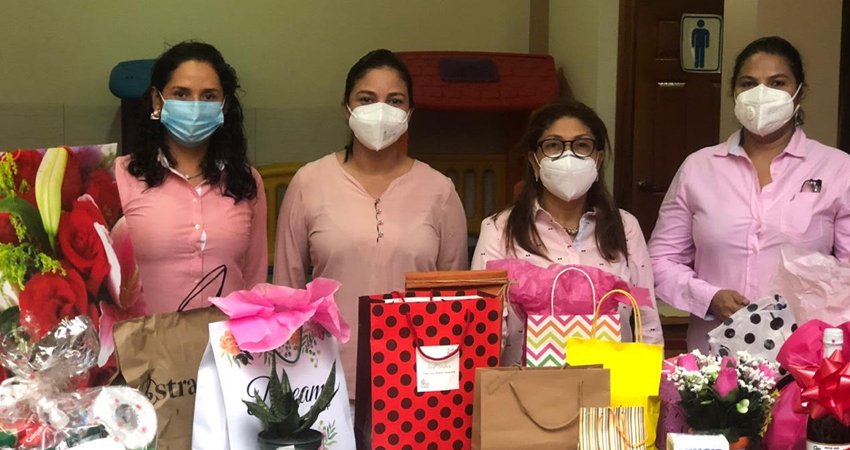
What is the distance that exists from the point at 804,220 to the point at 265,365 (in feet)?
4.73

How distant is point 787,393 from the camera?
164 cm

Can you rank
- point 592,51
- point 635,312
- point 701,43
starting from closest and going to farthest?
point 635,312
point 592,51
point 701,43

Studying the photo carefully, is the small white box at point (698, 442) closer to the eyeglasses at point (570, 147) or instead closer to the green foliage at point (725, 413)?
the green foliage at point (725, 413)

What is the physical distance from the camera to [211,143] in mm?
2365

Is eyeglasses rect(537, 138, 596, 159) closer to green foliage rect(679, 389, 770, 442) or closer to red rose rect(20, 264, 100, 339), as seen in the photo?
green foliage rect(679, 389, 770, 442)

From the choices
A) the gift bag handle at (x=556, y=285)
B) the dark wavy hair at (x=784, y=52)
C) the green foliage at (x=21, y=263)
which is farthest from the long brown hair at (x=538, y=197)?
the green foliage at (x=21, y=263)

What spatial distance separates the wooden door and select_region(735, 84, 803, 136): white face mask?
9.08 feet

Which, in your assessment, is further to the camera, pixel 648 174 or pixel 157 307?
pixel 648 174

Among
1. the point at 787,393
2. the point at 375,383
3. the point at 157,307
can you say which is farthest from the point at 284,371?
the point at 787,393

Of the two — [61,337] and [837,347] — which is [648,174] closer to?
→ [837,347]

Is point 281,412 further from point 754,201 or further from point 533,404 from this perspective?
point 754,201

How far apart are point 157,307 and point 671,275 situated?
133 centimetres

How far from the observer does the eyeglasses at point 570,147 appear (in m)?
2.15

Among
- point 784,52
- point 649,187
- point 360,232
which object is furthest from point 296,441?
point 649,187
